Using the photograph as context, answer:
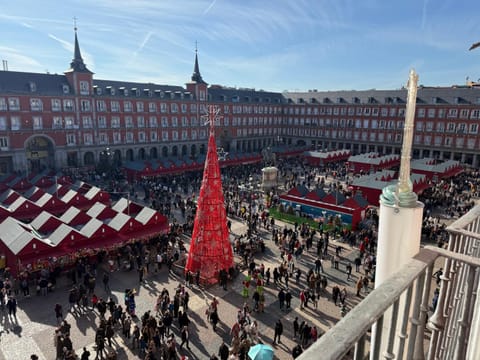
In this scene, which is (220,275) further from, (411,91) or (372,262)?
(411,91)

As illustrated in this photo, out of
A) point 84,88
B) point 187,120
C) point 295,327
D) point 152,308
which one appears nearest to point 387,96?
point 187,120

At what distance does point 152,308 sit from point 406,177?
13.7 m

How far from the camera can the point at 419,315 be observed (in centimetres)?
251

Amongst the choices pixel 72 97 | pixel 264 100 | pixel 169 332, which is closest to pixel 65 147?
pixel 72 97

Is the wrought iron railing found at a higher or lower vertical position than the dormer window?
lower

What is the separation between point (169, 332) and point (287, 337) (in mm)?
4468

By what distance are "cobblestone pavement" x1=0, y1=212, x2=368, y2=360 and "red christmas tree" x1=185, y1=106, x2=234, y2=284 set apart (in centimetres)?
107

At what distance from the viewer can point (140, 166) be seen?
39.1 metres

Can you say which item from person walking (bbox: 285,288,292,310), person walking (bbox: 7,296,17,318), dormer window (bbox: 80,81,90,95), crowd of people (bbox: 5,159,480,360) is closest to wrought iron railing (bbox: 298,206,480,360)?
crowd of people (bbox: 5,159,480,360)

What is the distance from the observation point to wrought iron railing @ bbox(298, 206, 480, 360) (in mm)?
1761

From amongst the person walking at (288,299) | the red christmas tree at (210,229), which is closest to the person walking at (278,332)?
the person walking at (288,299)

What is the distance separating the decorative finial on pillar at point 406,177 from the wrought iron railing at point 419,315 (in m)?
0.50

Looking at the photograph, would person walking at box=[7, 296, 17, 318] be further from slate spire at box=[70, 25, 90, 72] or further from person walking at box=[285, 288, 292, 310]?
slate spire at box=[70, 25, 90, 72]

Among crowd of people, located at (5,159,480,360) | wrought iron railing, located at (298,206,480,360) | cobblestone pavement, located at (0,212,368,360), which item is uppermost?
wrought iron railing, located at (298,206,480,360)
